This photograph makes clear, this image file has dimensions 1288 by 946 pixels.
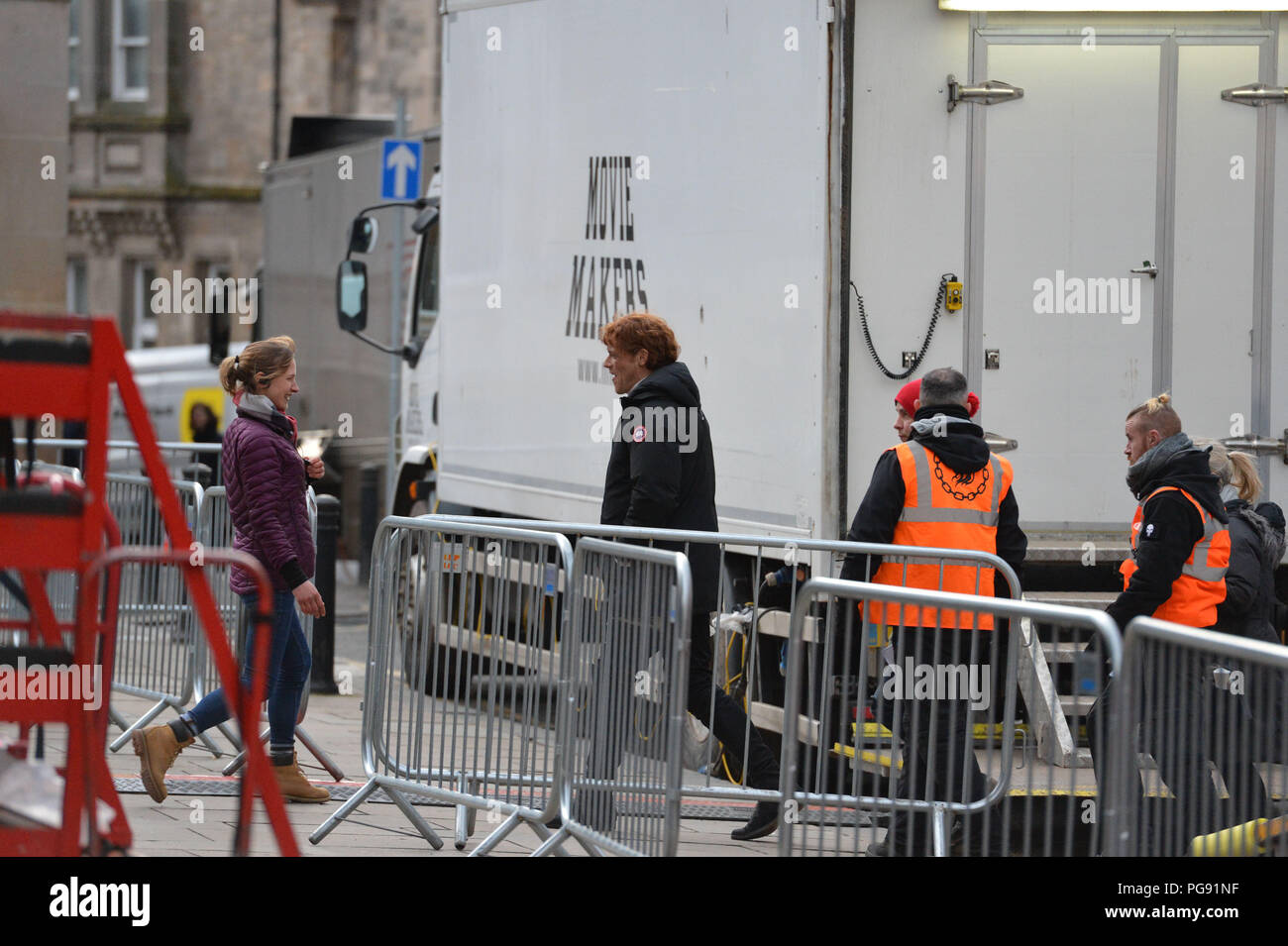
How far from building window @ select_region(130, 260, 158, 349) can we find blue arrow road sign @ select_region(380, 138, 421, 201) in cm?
2182

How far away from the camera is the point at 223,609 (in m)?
8.59

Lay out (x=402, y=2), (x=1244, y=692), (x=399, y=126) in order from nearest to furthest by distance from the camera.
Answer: (x=1244, y=692) → (x=399, y=126) → (x=402, y=2)

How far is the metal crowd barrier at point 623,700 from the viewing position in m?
5.64

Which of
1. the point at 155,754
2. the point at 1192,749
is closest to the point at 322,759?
the point at 155,754

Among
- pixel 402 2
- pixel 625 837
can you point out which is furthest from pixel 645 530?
pixel 402 2

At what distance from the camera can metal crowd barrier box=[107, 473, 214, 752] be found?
8766 mm

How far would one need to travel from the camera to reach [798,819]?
5910mm

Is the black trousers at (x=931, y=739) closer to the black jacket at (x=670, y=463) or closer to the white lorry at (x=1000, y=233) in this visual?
the black jacket at (x=670, y=463)

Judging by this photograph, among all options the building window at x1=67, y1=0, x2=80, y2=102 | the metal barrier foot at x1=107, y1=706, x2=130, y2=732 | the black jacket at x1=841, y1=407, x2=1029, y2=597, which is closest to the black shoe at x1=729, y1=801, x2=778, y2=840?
the black jacket at x1=841, y1=407, x2=1029, y2=597

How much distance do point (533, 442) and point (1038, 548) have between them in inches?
130

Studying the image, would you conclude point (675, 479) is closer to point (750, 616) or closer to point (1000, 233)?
point (750, 616)

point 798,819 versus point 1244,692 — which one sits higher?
point 1244,692

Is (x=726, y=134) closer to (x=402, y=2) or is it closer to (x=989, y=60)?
(x=989, y=60)

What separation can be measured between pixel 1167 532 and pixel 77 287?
32007 millimetres
